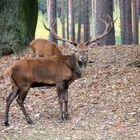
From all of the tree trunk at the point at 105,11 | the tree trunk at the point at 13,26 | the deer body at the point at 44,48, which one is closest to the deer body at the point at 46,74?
the deer body at the point at 44,48

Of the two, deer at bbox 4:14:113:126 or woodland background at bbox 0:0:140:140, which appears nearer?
woodland background at bbox 0:0:140:140

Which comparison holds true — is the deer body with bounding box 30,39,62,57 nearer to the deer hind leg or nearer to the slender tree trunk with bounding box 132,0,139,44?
the deer hind leg

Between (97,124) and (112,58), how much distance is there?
5.28 m

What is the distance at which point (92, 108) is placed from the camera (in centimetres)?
1028

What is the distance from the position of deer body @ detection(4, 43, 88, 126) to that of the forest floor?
357mm

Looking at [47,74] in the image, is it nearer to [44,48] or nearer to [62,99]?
[62,99]

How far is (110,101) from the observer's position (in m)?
10.6

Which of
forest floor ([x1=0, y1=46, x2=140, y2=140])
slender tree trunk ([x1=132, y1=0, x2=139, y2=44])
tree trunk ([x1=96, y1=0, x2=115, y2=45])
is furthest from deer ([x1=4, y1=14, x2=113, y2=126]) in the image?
slender tree trunk ([x1=132, y1=0, x2=139, y2=44])

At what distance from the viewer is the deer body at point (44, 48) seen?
13.3 metres

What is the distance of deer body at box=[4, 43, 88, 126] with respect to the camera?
9.41m

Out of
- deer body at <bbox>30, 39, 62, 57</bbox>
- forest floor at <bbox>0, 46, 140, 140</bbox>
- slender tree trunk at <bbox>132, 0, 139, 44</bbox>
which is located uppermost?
deer body at <bbox>30, 39, 62, 57</bbox>

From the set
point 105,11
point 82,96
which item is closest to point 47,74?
point 82,96

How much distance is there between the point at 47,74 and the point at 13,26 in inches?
215

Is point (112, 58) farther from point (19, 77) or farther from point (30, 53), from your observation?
point (19, 77)
